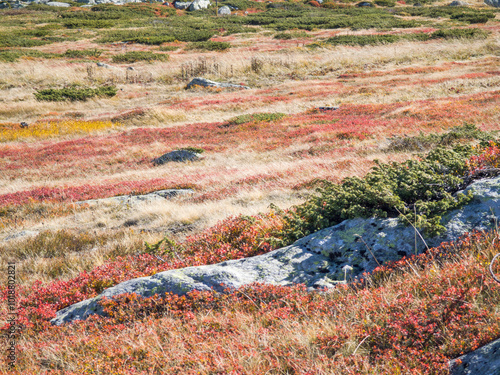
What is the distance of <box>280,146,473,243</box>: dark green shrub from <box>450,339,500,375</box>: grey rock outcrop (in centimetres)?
167

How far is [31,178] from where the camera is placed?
14984mm

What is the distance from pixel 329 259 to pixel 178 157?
1252 centimetres

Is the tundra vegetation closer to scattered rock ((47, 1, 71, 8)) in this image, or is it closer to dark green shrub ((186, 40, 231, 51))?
dark green shrub ((186, 40, 231, 51))

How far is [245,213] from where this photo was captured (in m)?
7.13

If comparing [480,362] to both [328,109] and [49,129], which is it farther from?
[49,129]

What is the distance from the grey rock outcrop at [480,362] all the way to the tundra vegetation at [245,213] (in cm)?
9

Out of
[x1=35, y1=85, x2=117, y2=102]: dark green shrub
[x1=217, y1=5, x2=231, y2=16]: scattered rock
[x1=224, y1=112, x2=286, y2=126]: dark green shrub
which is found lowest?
[x1=224, y1=112, x2=286, y2=126]: dark green shrub

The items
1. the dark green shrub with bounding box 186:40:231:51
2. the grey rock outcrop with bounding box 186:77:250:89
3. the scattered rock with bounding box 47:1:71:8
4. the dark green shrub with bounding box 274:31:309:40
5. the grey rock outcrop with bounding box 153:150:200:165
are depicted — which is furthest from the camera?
the scattered rock with bounding box 47:1:71:8

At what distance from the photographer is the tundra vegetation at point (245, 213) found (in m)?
2.89

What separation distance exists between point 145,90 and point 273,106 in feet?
51.5

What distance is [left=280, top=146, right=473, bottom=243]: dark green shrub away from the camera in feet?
13.5

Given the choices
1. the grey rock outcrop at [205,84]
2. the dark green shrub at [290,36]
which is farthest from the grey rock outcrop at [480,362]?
the dark green shrub at [290,36]

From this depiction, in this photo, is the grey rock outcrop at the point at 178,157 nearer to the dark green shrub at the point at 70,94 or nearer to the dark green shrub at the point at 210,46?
the dark green shrub at the point at 70,94

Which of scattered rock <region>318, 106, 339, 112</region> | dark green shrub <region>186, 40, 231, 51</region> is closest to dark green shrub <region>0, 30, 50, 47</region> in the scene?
dark green shrub <region>186, 40, 231, 51</region>
